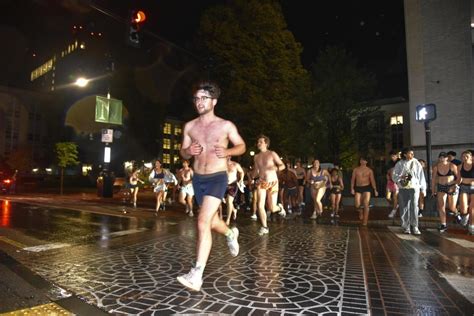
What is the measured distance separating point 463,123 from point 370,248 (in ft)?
45.8

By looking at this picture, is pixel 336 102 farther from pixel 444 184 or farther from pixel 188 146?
pixel 188 146

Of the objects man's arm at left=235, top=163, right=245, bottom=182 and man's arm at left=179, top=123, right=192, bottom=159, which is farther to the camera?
man's arm at left=235, top=163, right=245, bottom=182

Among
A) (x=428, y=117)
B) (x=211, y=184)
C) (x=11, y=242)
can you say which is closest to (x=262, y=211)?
(x=211, y=184)

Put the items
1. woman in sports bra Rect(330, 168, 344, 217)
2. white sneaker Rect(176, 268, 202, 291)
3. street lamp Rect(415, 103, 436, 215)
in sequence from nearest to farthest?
white sneaker Rect(176, 268, 202, 291) → woman in sports bra Rect(330, 168, 344, 217) → street lamp Rect(415, 103, 436, 215)

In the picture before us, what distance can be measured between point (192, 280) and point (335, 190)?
367 inches

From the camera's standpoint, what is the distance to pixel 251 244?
259 inches

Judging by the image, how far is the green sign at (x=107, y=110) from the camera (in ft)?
58.8

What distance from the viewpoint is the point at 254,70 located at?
77.0 feet

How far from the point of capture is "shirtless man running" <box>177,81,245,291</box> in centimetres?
382

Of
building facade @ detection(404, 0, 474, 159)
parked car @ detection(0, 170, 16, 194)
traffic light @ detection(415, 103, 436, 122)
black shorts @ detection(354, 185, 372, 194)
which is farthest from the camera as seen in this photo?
parked car @ detection(0, 170, 16, 194)

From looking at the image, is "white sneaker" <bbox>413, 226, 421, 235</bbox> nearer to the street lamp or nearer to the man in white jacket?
the man in white jacket

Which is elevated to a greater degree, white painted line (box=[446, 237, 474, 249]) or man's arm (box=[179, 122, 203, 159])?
man's arm (box=[179, 122, 203, 159])

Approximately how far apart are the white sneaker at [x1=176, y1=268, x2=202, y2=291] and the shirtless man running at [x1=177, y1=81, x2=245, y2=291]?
6cm

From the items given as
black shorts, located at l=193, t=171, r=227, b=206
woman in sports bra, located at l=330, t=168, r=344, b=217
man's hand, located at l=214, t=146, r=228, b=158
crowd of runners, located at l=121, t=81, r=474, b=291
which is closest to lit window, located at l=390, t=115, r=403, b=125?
crowd of runners, located at l=121, t=81, r=474, b=291
